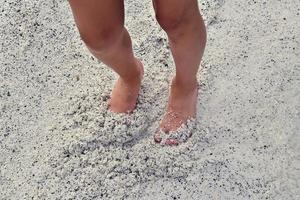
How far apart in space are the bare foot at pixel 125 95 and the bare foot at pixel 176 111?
0.11 m

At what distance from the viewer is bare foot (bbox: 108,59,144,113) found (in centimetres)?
160

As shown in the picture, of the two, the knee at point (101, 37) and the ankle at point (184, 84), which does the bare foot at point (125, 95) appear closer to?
the ankle at point (184, 84)

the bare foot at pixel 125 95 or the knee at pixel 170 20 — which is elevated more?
the knee at pixel 170 20

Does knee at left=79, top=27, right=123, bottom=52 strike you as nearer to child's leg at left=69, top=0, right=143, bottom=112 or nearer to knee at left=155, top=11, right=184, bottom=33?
child's leg at left=69, top=0, right=143, bottom=112

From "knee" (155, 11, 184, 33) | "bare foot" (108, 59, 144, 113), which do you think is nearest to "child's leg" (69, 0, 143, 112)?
"bare foot" (108, 59, 144, 113)

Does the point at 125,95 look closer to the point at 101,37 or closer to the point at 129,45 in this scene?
the point at 129,45

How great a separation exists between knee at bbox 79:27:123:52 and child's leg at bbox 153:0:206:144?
0.13 meters

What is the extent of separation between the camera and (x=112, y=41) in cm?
136

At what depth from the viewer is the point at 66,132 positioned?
162 centimetres

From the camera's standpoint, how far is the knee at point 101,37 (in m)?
1.31

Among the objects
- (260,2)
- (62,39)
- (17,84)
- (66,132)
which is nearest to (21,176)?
(66,132)

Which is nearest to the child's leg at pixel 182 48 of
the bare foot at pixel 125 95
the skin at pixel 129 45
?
the skin at pixel 129 45

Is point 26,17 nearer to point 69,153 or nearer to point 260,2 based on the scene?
point 69,153

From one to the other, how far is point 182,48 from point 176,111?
26cm
